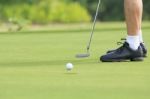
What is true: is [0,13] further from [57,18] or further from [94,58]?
[94,58]

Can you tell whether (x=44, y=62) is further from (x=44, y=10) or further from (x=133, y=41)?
(x=44, y=10)

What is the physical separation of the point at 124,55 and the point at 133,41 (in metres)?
0.16

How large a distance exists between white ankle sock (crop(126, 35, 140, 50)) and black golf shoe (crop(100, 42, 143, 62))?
34 mm

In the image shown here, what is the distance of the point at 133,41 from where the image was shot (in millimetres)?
6730

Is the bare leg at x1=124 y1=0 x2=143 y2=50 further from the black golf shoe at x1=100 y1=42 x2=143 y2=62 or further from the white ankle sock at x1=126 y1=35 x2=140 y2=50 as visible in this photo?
the black golf shoe at x1=100 y1=42 x2=143 y2=62

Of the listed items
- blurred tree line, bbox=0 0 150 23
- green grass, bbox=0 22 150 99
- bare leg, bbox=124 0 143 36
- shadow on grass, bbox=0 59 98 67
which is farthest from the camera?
blurred tree line, bbox=0 0 150 23

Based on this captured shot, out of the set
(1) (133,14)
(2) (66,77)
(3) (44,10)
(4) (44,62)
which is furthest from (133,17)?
(3) (44,10)

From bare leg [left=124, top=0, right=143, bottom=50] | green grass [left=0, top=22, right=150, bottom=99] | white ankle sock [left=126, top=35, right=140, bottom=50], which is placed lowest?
green grass [left=0, top=22, right=150, bottom=99]

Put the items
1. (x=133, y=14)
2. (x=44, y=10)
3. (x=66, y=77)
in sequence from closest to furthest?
(x=66, y=77)
(x=133, y=14)
(x=44, y=10)

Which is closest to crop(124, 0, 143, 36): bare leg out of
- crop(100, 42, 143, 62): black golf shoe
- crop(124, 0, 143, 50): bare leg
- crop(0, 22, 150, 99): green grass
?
crop(124, 0, 143, 50): bare leg

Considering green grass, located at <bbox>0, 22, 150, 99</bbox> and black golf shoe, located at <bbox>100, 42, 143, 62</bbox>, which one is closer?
green grass, located at <bbox>0, 22, 150, 99</bbox>

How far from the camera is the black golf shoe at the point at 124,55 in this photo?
668 cm

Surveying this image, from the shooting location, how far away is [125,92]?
15.0ft

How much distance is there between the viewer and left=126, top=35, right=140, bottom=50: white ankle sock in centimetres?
671
